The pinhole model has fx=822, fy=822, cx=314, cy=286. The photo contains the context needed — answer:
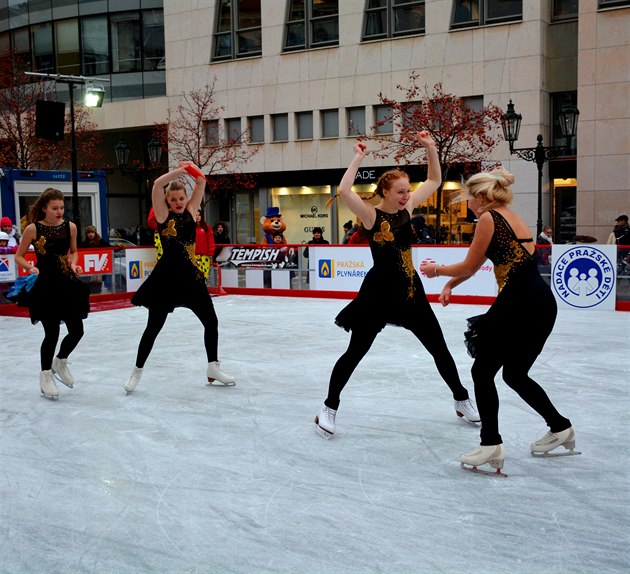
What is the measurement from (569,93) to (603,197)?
4.07 metres

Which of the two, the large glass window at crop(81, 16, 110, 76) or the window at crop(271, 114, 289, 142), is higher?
the large glass window at crop(81, 16, 110, 76)

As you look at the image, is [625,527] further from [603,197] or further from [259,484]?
[603,197]

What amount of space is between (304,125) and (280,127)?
1.03m

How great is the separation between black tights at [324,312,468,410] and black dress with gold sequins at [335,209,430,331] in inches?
2.5

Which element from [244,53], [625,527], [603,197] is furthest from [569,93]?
[625,527]

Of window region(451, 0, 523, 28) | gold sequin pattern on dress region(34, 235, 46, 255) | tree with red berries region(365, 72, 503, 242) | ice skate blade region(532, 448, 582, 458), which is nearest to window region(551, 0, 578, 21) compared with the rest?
window region(451, 0, 523, 28)

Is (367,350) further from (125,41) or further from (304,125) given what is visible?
(125,41)

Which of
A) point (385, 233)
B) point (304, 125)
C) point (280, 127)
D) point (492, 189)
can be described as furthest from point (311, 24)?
point (492, 189)

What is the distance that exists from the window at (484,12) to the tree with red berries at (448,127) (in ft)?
7.80

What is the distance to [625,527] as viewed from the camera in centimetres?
383

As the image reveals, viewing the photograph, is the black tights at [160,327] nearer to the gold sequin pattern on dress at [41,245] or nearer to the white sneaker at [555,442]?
the gold sequin pattern on dress at [41,245]

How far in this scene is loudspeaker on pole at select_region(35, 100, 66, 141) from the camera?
17.4 metres

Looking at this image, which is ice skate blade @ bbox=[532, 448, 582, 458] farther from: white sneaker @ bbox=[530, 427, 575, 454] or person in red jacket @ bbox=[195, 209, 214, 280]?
person in red jacket @ bbox=[195, 209, 214, 280]

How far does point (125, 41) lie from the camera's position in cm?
3447
